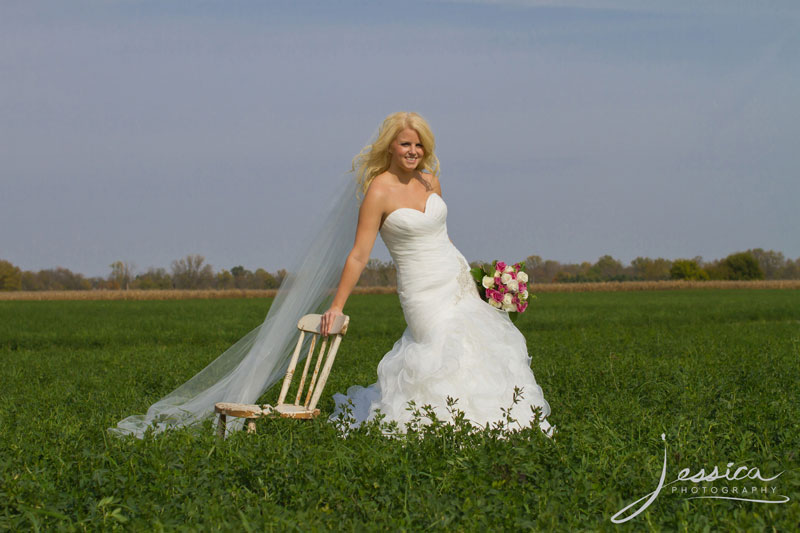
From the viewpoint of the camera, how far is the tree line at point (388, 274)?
78.1 metres

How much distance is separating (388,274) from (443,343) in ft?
211

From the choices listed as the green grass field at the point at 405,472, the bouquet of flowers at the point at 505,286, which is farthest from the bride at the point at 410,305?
the green grass field at the point at 405,472

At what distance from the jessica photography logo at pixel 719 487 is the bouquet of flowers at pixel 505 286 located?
2.09m

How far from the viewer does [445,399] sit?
6078 mm

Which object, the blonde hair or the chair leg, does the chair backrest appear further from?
the blonde hair

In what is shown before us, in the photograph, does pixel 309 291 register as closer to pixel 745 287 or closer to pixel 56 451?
pixel 56 451

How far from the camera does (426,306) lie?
6.39 m

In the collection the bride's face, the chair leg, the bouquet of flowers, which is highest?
the bride's face

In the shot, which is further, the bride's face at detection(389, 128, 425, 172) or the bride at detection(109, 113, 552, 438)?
the bride's face at detection(389, 128, 425, 172)

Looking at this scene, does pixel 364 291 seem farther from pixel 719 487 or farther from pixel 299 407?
pixel 719 487

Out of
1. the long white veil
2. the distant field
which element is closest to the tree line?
the distant field

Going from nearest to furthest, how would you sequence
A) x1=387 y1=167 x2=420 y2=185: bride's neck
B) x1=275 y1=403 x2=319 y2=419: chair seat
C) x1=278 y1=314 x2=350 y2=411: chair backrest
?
x1=275 y1=403 x2=319 y2=419: chair seat, x1=278 y1=314 x2=350 y2=411: chair backrest, x1=387 y1=167 x2=420 y2=185: bride's neck

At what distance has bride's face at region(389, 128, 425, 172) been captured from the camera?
6270 mm

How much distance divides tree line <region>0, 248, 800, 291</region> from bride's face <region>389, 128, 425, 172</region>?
58.3 m
